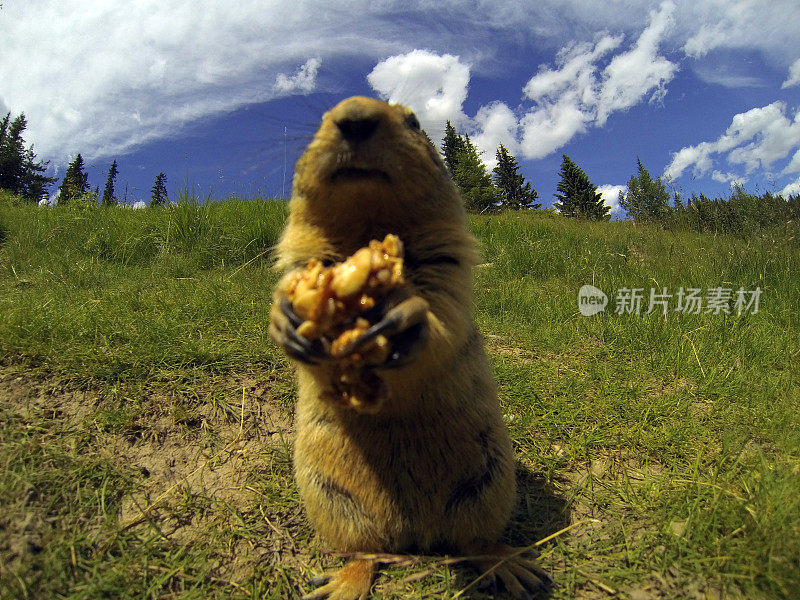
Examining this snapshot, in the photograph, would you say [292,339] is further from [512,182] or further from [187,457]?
[512,182]

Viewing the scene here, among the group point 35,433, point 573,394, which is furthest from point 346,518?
point 573,394

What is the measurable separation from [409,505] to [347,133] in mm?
1573

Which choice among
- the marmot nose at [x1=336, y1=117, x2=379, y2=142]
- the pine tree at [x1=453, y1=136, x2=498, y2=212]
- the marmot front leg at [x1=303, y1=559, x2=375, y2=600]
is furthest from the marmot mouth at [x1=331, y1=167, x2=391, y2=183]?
the pine tree at [x1=453, y1=136, x2=498, y2=212]

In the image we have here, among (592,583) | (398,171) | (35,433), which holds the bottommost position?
(592,583)

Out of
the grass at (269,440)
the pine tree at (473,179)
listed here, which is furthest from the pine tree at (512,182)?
the grass at (269,440)

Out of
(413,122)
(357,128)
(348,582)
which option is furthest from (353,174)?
(348,582)

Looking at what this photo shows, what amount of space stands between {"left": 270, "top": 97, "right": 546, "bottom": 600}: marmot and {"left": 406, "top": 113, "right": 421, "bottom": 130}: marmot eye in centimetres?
7

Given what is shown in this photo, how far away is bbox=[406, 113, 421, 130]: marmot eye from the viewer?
2268mm

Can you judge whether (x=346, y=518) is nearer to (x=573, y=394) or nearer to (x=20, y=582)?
(x=20, y=582)

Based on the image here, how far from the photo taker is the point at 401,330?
1.55 meters

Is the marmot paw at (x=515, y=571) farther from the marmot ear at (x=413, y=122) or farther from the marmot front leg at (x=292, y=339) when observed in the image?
the marmot ear at (x=413, y=122)

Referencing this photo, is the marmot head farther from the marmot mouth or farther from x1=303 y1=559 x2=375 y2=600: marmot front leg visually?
x1=303 y1=559 x2=375 y2=600: marmot front leg

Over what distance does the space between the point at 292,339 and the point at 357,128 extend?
2.76 ft

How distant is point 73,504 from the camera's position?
2156 millimetres
